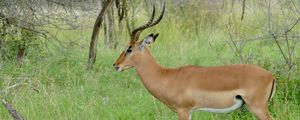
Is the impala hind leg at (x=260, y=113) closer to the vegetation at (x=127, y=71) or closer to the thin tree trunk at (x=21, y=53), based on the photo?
the vegetation at (x=127, y=71)

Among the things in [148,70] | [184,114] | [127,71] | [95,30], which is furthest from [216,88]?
[95,30]

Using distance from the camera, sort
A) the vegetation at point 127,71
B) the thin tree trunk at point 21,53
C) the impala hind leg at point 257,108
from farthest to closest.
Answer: the thin tree trunk at point 21,53, the vegetation at point 127,71, the impala hind leg at point 257,108

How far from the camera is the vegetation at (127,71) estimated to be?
19.0ft

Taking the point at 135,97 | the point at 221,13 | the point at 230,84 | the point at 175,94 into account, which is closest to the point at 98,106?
the point at 135,97

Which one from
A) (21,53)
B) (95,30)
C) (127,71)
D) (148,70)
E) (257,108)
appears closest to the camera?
(257,108)

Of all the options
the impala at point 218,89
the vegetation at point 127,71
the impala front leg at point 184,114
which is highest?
the impala at point 218,89

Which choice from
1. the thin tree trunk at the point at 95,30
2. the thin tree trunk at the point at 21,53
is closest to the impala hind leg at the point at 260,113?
the thin tree trunk at the point at 95,30

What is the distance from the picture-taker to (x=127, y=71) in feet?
26.6

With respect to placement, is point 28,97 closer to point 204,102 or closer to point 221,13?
point 204,102

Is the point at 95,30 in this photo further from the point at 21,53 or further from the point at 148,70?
the point at 148,70

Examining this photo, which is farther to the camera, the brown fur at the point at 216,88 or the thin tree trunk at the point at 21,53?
the thin tree trunk at the point at 21,53

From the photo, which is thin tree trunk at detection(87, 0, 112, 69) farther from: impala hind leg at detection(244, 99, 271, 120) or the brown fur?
impala hind leg at detection(244, 99, 271, 120)

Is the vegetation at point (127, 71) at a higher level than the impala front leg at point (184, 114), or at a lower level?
lower

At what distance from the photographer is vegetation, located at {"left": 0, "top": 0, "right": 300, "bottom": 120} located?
578 centimetres
